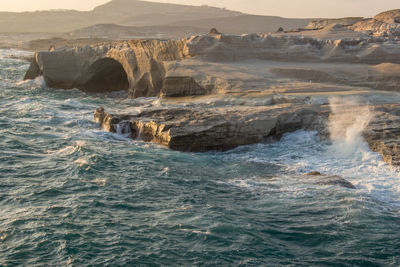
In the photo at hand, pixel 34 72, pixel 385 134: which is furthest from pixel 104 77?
pixel 385 134

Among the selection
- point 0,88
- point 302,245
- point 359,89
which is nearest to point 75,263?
point 302,245

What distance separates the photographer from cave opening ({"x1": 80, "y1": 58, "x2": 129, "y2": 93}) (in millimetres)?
23328

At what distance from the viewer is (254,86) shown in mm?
15133

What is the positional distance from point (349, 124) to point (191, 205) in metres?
5.83

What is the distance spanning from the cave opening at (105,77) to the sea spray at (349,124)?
46.6ft

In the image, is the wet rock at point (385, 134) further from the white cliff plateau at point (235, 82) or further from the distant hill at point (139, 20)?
the distant hill at point (139, 20)

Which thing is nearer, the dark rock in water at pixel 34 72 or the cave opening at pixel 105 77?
the cave opening at pixel 105 77

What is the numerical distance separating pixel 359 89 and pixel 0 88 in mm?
17484

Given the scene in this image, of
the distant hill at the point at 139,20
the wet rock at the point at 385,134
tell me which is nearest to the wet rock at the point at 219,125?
the wet rock at the point at 385,134

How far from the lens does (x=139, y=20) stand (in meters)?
115

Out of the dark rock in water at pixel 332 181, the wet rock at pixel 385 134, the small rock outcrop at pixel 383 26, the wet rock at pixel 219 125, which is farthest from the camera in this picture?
the small rock outcrop at pixel 383 26

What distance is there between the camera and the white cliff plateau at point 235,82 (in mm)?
11656

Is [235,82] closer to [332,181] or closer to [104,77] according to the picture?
[332,181]

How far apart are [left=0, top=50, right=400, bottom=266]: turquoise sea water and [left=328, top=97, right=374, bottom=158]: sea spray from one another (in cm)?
25
